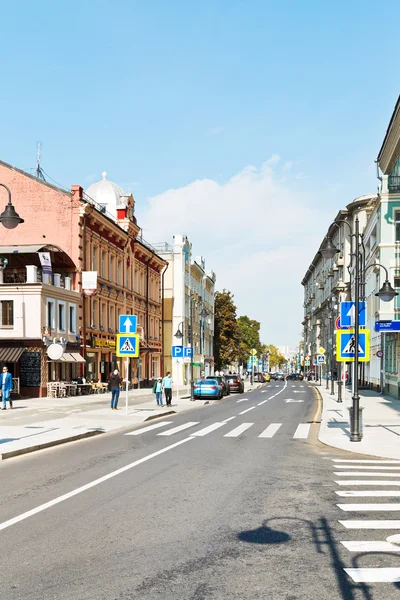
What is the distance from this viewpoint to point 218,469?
12609 mm

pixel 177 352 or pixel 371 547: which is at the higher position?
pixel 177 352

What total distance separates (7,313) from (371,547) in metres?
35.3

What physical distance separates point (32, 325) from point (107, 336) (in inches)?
526

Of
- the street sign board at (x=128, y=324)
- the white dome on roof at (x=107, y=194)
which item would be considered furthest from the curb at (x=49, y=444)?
the white dome on roof at (x=107, y=194)

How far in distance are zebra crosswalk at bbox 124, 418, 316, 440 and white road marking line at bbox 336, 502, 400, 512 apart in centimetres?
948

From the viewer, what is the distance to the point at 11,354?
3831 cm

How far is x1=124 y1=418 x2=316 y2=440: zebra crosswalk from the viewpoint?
777 inches

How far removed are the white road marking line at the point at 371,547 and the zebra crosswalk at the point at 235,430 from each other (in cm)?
1174

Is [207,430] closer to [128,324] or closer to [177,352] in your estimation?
[128,324]

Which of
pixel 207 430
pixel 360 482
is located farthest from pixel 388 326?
pixel 360 482

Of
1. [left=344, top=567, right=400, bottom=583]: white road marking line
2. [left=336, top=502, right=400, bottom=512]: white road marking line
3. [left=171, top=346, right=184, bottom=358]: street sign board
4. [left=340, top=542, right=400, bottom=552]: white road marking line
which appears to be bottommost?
[left=336, top=502, right=400, bottom=512]: white road marking line

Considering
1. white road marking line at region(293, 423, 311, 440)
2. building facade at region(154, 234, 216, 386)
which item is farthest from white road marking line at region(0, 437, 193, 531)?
building facade at region(154, 234, 216, 386)

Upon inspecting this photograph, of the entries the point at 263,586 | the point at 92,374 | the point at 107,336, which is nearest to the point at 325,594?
the point at 263,586

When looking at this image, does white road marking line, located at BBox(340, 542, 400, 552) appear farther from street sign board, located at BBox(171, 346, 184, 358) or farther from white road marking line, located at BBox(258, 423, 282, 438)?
street sign board, located at BBox(171, 346, 184, 358)
